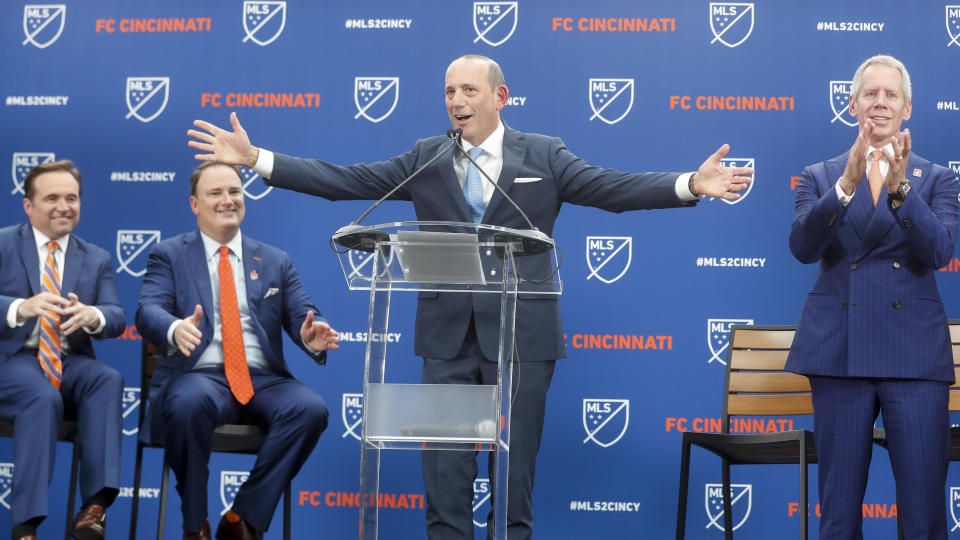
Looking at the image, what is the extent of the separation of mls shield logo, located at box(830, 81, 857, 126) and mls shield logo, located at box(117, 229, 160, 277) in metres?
3.63

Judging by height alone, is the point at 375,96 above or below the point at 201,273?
above

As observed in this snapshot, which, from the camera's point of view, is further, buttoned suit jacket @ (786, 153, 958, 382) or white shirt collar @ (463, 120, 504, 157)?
white shirt collar @ (463, 120, 504, 157)

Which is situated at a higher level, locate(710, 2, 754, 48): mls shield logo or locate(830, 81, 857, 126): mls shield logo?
locate(710, 2, 754, 48): mls shield logo

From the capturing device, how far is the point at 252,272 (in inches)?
176

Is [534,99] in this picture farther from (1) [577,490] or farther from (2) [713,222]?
(1) [577,490]

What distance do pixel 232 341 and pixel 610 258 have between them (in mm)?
2002

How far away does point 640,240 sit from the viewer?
5.21 meters

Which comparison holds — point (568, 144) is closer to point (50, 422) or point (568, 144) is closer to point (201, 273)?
point (201, 273)

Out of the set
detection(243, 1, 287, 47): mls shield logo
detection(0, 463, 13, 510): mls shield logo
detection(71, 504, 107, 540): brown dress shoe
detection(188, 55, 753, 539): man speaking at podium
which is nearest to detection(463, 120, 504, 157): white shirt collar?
detection(188, 55, 753, 539): man speaking at podium

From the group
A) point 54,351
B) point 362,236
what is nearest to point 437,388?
point 362,236

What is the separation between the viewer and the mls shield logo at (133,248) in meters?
5.35

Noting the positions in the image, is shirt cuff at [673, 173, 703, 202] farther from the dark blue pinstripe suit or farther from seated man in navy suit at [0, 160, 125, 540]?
seated man in navy suit at [0, 160, 125, 540]

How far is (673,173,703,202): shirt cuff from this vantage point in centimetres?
357

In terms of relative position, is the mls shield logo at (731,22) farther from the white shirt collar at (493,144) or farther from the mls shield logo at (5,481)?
the mls shield logo at (5,481)
